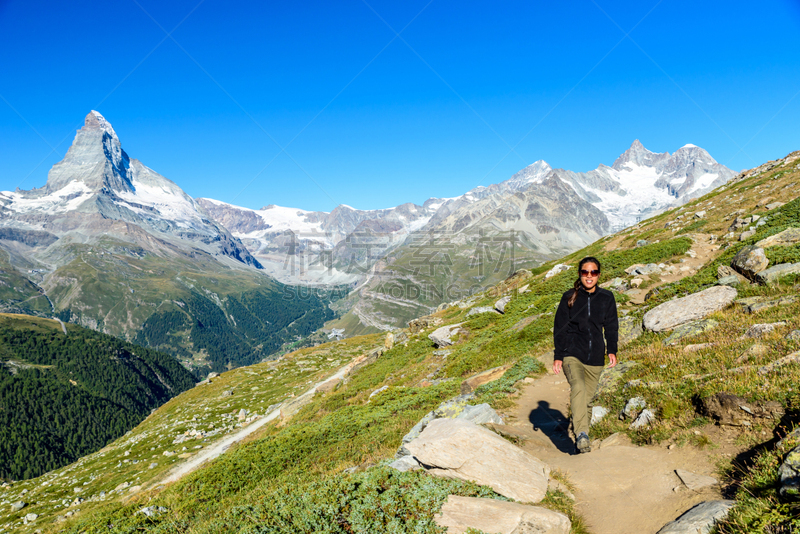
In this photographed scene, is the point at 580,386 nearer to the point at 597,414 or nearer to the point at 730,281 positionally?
the point at 597,414

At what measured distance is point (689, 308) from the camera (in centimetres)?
1738

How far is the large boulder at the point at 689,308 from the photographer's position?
16969 millimetres

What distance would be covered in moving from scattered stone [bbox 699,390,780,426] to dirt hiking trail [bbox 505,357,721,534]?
3.54 ft

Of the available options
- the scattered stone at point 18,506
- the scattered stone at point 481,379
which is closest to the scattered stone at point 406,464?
the scattered stone at point 481,379

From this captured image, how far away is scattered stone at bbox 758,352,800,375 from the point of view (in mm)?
9633

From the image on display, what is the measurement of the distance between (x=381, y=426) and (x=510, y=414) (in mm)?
5769

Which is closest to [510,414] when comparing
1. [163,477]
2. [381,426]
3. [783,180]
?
[381,426]

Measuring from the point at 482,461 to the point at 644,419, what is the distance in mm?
5321

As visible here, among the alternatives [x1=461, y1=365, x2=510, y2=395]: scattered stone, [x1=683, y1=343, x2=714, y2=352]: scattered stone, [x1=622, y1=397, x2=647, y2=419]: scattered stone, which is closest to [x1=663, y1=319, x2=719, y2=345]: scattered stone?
[x1=683, y1=343, x2=714, y2=352]: scattered stone

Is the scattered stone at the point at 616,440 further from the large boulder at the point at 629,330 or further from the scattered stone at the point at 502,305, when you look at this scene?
the scattered stone at the point at 502,305

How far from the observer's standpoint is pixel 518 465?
9188mm

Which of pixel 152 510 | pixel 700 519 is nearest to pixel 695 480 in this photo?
pixel 700 519

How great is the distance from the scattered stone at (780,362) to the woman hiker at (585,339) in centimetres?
354

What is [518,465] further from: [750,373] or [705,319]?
[705,319]
